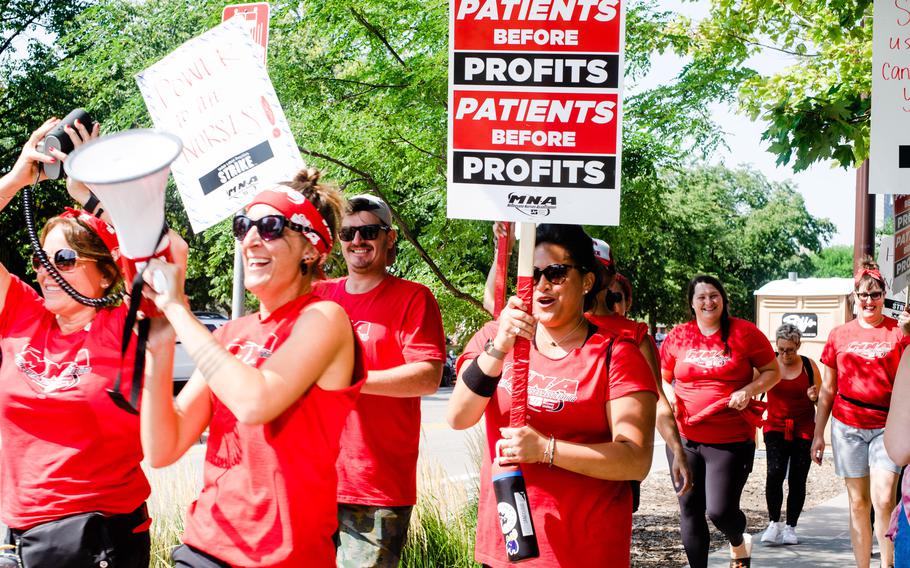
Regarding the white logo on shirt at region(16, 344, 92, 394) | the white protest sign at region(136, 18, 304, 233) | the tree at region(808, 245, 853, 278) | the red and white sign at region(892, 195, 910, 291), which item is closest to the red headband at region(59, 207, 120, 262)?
the white logo on shirt at region(16, 344, 92, 394)

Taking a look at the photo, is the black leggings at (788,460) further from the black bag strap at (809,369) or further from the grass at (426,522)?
the grass at (426,522)

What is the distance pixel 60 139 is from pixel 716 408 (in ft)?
15.9

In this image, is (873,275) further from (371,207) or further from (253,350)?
(253,350)

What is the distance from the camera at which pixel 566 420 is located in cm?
350

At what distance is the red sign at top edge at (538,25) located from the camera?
3.75m

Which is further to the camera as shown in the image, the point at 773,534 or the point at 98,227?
the point at 773,534

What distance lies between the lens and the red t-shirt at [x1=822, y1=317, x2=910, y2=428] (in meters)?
7.45

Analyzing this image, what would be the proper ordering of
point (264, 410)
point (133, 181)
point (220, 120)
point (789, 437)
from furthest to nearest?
point (789, 437) < point (220, 120) < point (264, 410) < point (133, 181)

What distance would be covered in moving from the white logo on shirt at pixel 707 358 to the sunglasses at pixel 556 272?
3.78 meters

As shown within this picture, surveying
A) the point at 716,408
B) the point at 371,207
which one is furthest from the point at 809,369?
the point at 371,207

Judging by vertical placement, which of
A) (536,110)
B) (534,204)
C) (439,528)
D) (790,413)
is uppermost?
(536,110)

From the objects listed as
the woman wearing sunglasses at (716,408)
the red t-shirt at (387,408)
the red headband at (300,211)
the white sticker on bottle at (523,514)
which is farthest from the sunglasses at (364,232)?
the woman wearing sunglasses at (716,408)

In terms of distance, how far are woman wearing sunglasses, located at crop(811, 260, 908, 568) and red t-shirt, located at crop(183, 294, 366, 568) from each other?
533 cm

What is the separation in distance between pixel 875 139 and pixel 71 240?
3.36m
